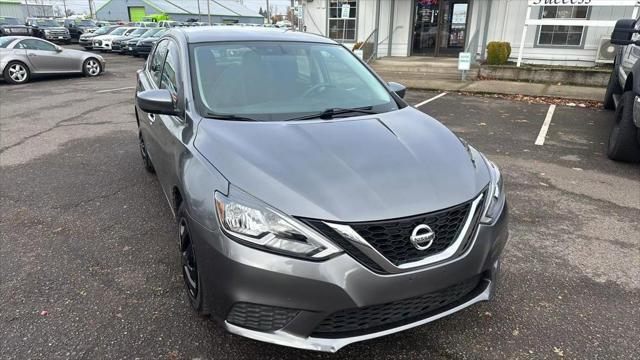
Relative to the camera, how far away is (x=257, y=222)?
6.59 feet

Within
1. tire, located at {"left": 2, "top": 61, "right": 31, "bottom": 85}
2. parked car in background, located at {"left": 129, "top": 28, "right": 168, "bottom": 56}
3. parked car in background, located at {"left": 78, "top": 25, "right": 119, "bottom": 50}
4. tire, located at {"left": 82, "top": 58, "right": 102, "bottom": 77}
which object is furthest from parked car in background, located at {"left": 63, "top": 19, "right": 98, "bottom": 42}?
tire, located at {"left": 2, "top": 61, "right": 31, "bottom": 85}

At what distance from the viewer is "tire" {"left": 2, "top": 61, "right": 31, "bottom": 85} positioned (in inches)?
535

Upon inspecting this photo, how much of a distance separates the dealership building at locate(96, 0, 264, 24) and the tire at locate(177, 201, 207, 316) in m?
61.8

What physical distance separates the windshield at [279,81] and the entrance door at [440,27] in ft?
44.4

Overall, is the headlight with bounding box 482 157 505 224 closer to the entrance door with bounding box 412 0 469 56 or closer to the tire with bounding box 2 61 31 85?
the entrance door with bounding box 412 0 469 56

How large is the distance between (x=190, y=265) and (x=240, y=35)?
1983mm

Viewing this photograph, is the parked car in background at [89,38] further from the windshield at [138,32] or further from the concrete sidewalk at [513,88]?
the concrete sidewalk at [513,88]

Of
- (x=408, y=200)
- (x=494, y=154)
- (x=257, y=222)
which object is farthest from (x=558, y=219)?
(x=257, y=222)

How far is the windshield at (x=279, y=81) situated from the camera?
3.01 m

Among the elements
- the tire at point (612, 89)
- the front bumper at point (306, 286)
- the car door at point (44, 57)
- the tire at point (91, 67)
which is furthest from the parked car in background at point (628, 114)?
the tire at point (91, 67)

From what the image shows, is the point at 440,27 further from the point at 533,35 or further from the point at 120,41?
the point at 120,41

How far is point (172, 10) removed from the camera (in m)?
61.3

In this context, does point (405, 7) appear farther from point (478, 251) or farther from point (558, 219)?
point (478, 251)

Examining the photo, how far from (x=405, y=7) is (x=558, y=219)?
13901 mm
